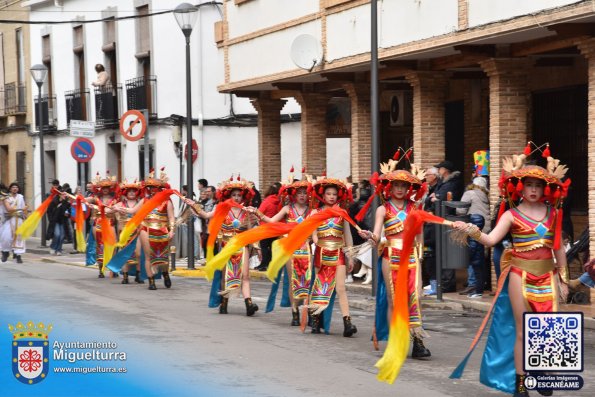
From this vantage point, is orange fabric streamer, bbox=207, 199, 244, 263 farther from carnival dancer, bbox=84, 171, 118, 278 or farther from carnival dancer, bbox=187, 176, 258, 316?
carnival dancer, bbox=84, 171, 118, 278

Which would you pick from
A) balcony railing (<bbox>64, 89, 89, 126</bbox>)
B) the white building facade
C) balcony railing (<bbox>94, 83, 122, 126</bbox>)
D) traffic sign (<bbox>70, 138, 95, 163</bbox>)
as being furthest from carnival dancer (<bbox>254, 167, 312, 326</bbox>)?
balcony railing (<bbox>64, 89, 89, 126</bbox>)

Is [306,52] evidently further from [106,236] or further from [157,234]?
[157,234]

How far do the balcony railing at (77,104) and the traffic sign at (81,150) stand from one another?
10039 millimetres

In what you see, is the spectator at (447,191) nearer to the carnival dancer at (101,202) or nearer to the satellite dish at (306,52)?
the satellite dish at (306,52)

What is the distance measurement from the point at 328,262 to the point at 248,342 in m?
1.44

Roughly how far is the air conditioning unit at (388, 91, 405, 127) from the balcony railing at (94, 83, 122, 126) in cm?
1171

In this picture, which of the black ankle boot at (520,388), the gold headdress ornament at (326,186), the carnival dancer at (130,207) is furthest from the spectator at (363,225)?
the black ankle boot at (520,388)

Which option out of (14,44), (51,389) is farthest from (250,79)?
(14,44)

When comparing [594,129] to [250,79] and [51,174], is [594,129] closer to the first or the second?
[250,79]

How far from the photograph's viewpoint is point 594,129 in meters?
16.1

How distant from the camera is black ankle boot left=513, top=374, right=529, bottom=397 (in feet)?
30.8

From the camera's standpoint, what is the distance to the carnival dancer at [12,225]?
92.3 feet

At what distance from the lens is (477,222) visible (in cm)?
1786

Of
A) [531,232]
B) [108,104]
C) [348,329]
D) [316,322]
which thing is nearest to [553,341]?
[531,232]
